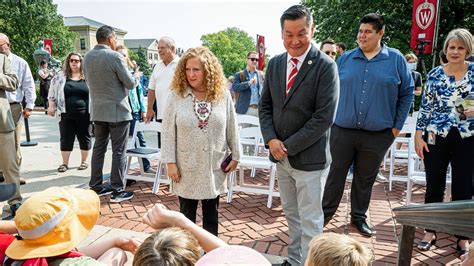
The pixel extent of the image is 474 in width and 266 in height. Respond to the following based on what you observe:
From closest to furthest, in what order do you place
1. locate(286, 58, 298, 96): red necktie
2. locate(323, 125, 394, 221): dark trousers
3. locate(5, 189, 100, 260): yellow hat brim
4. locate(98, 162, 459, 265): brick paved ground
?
locate(5, 189, 100, 260): yellow hat brim, locate(286, 58, 298, 96): red necktie, locate(98, 162, 459, 265): brick paved ground, locate(323, 125, 394, 221): dark trousers

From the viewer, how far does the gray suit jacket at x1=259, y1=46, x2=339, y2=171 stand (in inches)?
93.3

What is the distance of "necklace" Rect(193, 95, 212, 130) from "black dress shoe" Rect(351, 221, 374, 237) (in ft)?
6.57

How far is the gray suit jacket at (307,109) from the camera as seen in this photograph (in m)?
2.37

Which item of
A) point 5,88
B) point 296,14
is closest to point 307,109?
point 296,14

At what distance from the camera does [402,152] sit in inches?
206

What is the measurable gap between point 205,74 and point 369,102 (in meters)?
1.59

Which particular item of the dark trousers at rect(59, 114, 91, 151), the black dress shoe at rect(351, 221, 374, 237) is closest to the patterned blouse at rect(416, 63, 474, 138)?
the black dress shoe at rect(351, 221, 374, 237)

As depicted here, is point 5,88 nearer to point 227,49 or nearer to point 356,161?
point 356,161

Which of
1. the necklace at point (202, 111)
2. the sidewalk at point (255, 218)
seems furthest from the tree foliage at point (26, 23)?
the necklace at point (202, 111)

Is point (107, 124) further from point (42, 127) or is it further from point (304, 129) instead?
point (42, 127)

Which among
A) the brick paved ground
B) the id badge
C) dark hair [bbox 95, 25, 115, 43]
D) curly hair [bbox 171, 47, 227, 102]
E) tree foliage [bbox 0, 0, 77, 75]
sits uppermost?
tree foliage [bbox 0, 0, 77, 75]

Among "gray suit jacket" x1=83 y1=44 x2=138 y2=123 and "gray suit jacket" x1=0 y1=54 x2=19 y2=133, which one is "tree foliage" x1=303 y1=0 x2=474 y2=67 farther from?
"gray suit jacket" x1=0 y1=54 x2=19 y2=133

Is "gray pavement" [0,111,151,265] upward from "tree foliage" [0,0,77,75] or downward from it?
downward

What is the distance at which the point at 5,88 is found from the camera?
345cm
